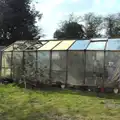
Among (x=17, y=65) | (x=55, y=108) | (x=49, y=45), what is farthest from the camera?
(x=17, y=65)

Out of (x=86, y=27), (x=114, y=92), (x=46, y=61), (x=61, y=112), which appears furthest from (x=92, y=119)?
(x=86, y=27)

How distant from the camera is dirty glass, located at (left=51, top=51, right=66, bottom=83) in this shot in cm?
1769

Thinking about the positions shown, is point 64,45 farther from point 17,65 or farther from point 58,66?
point 17,65

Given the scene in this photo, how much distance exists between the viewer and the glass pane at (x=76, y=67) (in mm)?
17030

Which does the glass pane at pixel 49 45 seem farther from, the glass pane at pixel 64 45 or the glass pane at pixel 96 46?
the glass pane at pixel 96 46

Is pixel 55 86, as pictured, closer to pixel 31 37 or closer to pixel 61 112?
pixel 61 112

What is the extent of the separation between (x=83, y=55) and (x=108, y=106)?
579 centimetres

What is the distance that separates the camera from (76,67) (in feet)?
56.6

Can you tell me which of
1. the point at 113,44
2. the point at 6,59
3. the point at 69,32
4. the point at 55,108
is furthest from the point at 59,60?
the point at 69,32

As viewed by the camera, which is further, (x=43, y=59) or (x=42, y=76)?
(x=43, y=59)

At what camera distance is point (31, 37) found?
37.7 meters

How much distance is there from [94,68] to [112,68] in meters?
1.04

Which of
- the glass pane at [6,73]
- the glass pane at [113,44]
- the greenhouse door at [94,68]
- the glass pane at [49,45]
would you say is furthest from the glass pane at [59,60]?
the glass pane at [6,73]

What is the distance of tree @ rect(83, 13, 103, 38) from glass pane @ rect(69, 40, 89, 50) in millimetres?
47587
